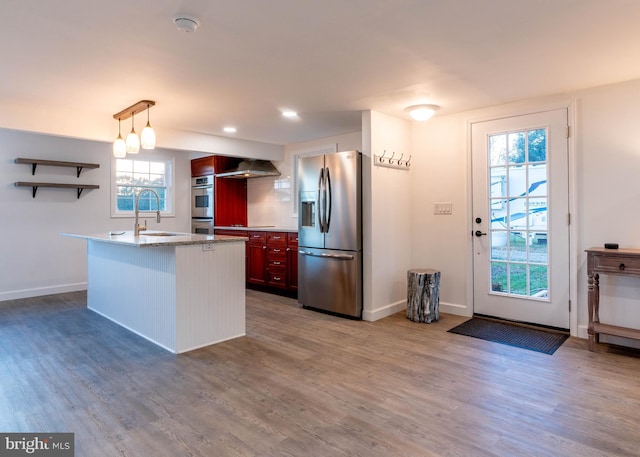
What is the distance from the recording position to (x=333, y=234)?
170 inches

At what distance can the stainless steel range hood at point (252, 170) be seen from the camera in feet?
20.2

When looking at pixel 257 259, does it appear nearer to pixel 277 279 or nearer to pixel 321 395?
pixel 277 279

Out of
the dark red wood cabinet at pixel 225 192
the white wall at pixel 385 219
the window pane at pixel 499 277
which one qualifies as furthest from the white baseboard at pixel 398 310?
the dark red wood cabinet at pixel 225 192

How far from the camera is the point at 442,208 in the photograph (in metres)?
4.41

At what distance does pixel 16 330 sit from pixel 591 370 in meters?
5.03

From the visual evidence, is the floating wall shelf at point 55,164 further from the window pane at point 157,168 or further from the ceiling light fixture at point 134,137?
the ceiling light fixture at point 134,137

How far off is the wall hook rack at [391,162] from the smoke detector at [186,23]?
2326 millimetres

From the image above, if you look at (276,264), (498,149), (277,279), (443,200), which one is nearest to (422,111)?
(498,149)

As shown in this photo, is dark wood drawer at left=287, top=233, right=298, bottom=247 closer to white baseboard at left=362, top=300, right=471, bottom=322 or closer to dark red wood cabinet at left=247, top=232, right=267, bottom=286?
dark red wood cabinet at left=247, top=232, right=267, bottom=286

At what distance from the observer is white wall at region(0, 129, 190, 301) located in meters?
5.07

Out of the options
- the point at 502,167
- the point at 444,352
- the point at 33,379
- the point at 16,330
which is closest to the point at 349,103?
the point at 502,167

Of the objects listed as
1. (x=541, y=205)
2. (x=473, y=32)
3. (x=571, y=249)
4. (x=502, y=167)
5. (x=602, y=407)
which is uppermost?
(x=473, y=32)

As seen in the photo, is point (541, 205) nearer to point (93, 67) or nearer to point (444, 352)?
point (444, 352)

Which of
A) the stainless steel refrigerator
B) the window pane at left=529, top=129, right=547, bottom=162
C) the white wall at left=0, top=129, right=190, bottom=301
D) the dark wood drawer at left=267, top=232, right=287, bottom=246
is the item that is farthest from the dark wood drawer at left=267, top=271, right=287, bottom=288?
the window pane at left=529, top=129, right=547, bottom=162
